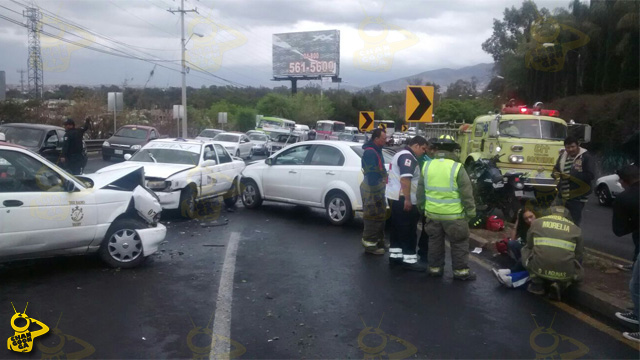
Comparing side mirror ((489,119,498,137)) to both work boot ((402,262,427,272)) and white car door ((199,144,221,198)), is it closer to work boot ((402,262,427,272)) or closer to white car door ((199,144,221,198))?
white car door ((199,144,221,198))

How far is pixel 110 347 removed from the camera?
474cm

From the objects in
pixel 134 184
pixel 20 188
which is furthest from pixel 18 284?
pixel 134 184

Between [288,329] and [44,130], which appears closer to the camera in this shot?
[288,329]

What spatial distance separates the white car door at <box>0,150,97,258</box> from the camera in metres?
6.31

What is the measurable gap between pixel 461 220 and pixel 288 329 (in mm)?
2757

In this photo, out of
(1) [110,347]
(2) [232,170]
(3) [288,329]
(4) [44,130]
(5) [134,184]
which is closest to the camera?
(1) [110,347]

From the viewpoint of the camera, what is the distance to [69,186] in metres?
6.90

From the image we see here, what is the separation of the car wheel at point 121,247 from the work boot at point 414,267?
3.48 m

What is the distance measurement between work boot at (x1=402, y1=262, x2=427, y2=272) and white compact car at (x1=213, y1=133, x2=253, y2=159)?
22.2 metres

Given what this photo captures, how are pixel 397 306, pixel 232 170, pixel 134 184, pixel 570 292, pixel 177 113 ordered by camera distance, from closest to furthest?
pixel 397 306 → pixel 570 292 → pixel 134 184 → pixel 232 170 → pixel 177 113

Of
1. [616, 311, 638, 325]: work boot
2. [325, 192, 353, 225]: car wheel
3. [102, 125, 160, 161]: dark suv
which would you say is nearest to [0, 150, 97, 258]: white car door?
[325, 192, 353, 225]: car wheel

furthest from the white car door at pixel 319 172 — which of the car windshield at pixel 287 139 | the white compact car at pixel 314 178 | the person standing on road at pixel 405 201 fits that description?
the car windshield at pixel 287 139

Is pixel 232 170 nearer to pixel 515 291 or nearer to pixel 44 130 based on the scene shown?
pixel 44 130

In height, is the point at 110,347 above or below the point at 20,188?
below
